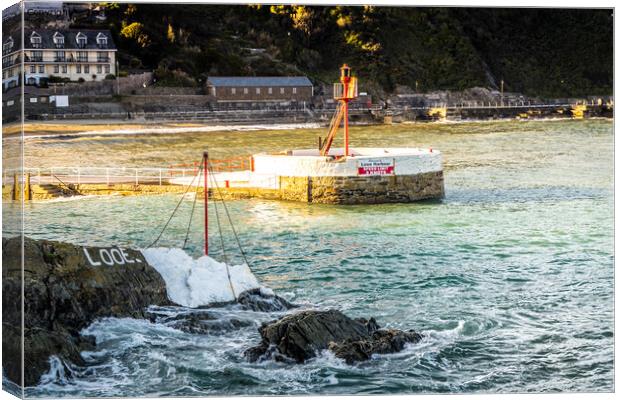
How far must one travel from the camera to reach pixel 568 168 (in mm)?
10508

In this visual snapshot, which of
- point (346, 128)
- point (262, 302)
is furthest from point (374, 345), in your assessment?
point (346, 128)

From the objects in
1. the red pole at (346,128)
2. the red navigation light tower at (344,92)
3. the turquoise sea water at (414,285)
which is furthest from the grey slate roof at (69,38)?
the red pole at (346,128)

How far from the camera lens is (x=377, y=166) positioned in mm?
11383

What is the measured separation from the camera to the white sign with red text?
37.0ft

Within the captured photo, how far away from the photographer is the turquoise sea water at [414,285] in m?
8.36

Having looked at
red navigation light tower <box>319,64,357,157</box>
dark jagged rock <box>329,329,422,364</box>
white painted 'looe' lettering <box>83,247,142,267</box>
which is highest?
red navigation light tower <box>319,64,357,157</box>

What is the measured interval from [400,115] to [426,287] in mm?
1951

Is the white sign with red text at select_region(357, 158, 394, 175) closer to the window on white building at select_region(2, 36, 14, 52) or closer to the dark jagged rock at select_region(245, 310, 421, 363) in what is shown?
the dark jagged rock at select_region(245, 310, 421, 363)

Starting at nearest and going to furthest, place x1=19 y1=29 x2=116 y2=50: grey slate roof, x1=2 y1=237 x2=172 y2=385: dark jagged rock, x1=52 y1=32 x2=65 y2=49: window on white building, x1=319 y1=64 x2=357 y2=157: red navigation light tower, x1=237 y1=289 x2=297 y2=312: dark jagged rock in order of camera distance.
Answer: x1=2 y1=237 x2=172 y2=385: dark jagged rock, x1=19 y1=29 x2=116 y2=50: grey slate roof, x1=52 y1=32 x2=65 y2=49: window on white building, x1=237 y1=289 x2=297 y2=312: dark jagged rock, x1=319 y1=64 x2=357 y2=157: red navigation light tower

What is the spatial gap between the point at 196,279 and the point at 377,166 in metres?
2.78

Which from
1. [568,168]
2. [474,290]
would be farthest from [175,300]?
[568,168]

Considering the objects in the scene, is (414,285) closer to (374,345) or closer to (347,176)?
(374,345)

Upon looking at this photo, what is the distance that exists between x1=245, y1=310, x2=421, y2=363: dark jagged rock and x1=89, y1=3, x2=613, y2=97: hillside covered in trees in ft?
6.65

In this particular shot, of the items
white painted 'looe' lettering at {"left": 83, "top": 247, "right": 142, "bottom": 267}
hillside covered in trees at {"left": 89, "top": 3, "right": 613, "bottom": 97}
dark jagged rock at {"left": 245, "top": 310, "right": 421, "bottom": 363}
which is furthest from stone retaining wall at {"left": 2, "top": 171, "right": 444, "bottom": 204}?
dark jagged rock at {"left": 245, "top": 310, "right": 421, "bottom": 363}
